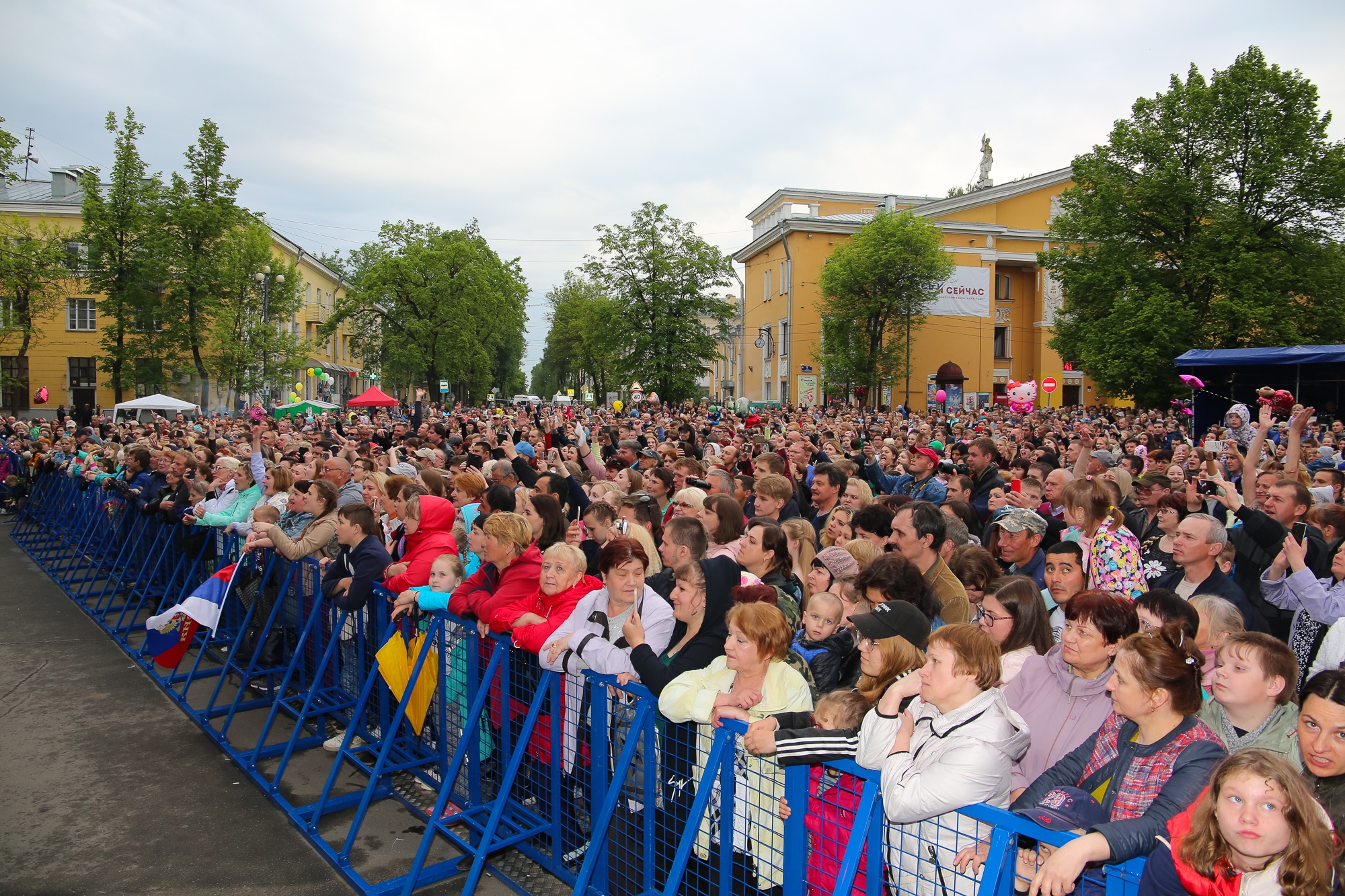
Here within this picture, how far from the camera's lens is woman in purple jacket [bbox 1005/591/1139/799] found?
121 inches

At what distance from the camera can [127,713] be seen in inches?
261

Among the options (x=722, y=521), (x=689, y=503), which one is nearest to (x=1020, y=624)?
(x=722, y=521)

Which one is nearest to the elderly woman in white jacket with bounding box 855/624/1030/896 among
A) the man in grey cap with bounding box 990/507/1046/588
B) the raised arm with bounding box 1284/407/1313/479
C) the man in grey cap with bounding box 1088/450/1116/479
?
the man in grey cap with bounding box 990/507/1046/588

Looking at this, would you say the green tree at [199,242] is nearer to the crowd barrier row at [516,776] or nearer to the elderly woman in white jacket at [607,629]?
the crowd barrier row at [516,776]

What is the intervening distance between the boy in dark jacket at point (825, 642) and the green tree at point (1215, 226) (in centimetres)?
3122

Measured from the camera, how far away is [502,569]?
15.7 ft

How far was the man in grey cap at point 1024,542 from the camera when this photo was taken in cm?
514

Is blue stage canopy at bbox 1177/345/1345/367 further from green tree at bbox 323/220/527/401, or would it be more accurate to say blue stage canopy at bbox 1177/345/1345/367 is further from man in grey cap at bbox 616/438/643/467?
green tree at bbox 323/220/527/401

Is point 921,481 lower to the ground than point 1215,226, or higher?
lower

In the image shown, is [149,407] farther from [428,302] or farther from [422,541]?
[422,541]

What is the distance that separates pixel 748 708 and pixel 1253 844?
169 centimetres

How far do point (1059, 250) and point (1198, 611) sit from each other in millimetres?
36244

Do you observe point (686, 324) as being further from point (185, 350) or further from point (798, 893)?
point (798, 893)

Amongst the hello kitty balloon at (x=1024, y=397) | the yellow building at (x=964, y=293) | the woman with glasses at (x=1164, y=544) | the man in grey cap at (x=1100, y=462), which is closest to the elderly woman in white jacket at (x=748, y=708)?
the woman with glasses at (x=1164, y=544)
